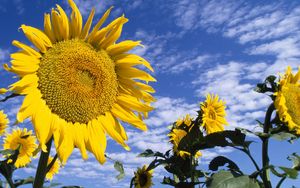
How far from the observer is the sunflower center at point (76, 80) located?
12.4 feet

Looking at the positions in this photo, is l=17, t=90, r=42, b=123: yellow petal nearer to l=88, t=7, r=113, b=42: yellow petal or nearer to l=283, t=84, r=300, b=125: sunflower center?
l=88, t=7, r=113, b=42: yellow petal

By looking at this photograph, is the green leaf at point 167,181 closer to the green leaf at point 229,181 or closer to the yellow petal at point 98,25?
the green leaf at point 229,181

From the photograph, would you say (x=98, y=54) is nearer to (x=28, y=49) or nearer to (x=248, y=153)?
(x=28, y=49)

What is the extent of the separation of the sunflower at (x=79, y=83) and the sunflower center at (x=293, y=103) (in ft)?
6.01

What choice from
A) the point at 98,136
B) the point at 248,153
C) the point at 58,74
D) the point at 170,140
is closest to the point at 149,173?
the point at 170,140

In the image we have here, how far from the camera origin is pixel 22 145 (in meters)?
7.13

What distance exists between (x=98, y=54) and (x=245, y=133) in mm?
1702

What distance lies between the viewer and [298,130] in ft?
16.2

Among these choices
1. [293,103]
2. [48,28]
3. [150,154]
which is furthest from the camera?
[150,154]

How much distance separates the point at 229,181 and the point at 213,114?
81.5 inches

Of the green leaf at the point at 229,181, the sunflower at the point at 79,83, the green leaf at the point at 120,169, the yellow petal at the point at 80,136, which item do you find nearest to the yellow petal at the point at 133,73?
the sunflower at the point at 79,83

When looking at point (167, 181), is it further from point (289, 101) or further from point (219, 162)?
point (289, 101)

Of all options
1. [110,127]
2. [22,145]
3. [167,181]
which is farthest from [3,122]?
[110,127]

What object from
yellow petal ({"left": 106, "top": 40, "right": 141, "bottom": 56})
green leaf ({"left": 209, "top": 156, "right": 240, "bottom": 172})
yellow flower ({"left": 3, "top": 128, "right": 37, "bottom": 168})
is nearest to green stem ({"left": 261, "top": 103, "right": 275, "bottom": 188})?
green leaf ({"left": 209, "top": 156, "right": 240, "bottom": 172})
